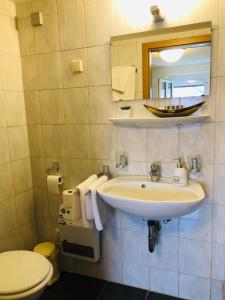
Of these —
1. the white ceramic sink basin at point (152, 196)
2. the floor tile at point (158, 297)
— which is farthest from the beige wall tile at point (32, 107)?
the floor tile at point (158, 297)

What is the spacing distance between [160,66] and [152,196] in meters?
0.85

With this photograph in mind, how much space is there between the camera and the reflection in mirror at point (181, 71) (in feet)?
5.03

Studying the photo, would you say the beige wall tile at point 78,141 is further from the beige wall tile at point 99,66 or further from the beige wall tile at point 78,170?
the beige wall tile at point 99,66

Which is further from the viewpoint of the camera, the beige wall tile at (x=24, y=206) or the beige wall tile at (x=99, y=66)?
the beige wall tile at (x=24, y=206)

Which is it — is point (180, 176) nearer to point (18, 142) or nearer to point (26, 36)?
point (18, 142)

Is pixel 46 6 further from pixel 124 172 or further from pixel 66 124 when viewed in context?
pixel 124 172

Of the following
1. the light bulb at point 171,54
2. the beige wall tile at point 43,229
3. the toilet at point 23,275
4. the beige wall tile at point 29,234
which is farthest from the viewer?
the beige wall tile at point 43,229

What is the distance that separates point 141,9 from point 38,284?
177cm

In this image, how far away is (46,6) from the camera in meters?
1.86

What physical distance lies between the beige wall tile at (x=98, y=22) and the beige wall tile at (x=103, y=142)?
Result: 0.59 metres

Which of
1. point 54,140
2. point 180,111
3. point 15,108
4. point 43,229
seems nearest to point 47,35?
point 15,108

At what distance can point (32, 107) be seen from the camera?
2.05 m

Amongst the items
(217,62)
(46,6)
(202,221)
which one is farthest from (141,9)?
(202,221)

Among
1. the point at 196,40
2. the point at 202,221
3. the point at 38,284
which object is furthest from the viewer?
the point at 202,221
